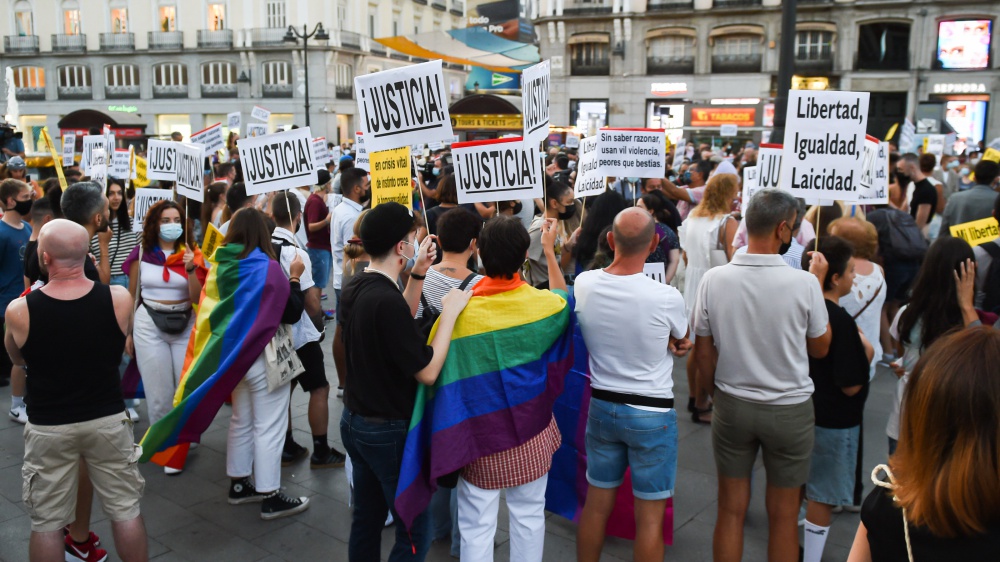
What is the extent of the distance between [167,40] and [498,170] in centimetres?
5030

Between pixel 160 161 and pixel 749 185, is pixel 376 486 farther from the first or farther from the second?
pixel 160 161

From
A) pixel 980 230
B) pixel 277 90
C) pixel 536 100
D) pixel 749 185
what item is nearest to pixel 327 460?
pixel 536 100

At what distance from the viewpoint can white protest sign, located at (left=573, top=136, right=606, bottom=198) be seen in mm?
6980

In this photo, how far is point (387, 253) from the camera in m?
3.48

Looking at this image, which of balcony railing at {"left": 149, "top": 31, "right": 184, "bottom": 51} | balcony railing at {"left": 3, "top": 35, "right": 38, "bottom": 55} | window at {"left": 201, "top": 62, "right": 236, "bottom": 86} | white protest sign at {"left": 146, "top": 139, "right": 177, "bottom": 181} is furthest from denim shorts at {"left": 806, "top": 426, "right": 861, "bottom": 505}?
balcony railing at {"left": 3, "top": 35, "right": 38, "bottom": 55}

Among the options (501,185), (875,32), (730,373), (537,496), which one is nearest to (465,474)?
(537,496)

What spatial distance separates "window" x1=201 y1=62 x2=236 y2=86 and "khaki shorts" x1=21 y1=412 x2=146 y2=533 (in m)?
49.2

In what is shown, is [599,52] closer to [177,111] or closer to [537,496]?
[177,111]

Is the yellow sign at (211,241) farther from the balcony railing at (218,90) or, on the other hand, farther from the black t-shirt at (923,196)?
the balcony railing at (218,90)

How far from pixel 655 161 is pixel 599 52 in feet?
105

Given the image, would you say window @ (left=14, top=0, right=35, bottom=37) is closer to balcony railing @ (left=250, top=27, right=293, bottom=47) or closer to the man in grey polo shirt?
balcony railing @ (left=250, top=27, right=293, bottom=47)

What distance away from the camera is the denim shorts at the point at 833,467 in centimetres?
385

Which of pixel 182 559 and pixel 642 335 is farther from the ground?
pixel 642 335

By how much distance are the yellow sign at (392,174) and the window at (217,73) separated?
47576mm
